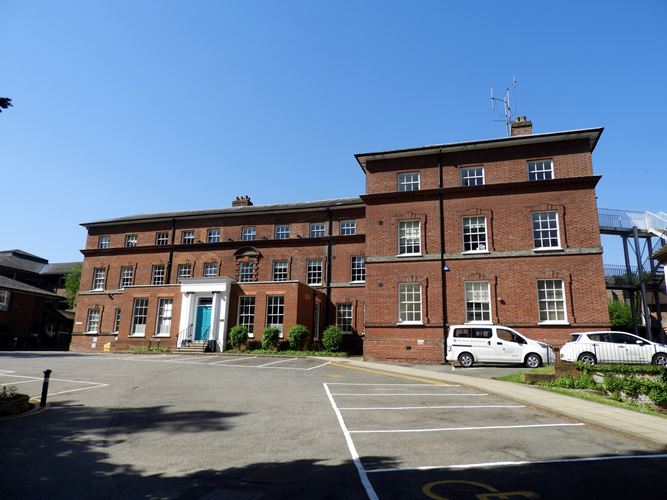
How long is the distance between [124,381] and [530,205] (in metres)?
20.6

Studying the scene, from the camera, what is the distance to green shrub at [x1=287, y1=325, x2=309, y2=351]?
25.8 m

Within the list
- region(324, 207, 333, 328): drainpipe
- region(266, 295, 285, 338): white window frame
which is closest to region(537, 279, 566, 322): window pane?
region(324, 207, 333, 328): drainpipe

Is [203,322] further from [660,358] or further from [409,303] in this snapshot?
[660,358]

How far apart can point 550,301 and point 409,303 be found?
7.06m

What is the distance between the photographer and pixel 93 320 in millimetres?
36219

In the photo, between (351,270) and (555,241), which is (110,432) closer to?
(555,241)

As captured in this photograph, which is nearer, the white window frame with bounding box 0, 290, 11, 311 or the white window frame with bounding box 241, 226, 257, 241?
the white window frame with bounding box 241, 226, 257, 241

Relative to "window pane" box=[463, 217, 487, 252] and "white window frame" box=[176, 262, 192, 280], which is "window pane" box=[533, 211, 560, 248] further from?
"white window frame" box=[176, 262, 192, 280]

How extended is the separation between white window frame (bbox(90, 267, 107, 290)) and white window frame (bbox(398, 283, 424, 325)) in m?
28.7

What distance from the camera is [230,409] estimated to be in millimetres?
9617

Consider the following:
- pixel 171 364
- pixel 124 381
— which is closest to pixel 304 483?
pixel 124 381

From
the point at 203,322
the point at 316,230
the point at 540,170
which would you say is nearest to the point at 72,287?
the point at 203,322

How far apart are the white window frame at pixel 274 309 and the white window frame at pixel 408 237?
29.8 ft

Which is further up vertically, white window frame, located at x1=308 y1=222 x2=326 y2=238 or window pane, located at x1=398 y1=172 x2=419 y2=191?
window pane, located at x1=398 y1=172 x2=419 y2=191
